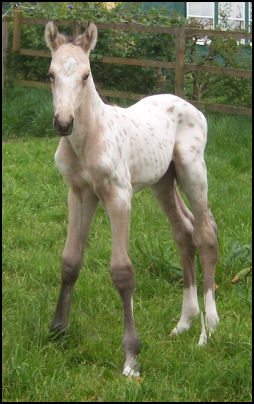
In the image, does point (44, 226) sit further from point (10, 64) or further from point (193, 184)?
point (10, 64)

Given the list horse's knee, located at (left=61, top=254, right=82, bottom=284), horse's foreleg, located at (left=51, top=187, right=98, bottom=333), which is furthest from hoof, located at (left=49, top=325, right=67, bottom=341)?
horse's knee, located at (left=61, top=254, right=82, bottom=284)

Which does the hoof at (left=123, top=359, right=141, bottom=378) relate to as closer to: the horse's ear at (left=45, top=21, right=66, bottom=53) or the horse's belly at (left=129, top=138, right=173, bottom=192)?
the horse's belly at (left=129, top=138, right=173, bottom=192)

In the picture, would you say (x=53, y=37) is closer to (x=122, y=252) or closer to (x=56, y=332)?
(x=122, y=252)

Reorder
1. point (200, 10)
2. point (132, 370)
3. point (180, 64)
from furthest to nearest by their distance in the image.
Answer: point (200, 10) → point (180, 64) → point (132, 370)

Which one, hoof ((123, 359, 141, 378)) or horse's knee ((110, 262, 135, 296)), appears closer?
hoof ((123, 359, 141, 378))

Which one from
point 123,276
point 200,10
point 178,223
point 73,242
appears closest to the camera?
point 123,276

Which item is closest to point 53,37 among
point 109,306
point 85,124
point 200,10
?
point 85,124

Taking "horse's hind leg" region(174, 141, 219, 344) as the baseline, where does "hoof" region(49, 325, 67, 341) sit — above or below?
below

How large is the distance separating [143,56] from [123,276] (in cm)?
838

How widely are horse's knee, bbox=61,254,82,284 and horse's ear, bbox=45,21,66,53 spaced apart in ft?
4.50

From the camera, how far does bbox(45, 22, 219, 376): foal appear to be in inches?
160

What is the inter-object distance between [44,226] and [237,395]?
3.46 meters

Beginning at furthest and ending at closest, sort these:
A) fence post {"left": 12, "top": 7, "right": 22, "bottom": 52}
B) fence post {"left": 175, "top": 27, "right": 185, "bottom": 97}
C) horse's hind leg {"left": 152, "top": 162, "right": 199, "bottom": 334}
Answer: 1. fence post {"left": 12, "top": 7, "right": 22, "bottom": 52}
2. fence post {"left": 175, "top": 27, "right": 185, "bottom": 97}
3. horse's hind leg {"left": 152, "top": 162, "right": 199, "bottom": 334}

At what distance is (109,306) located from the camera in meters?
5.09
